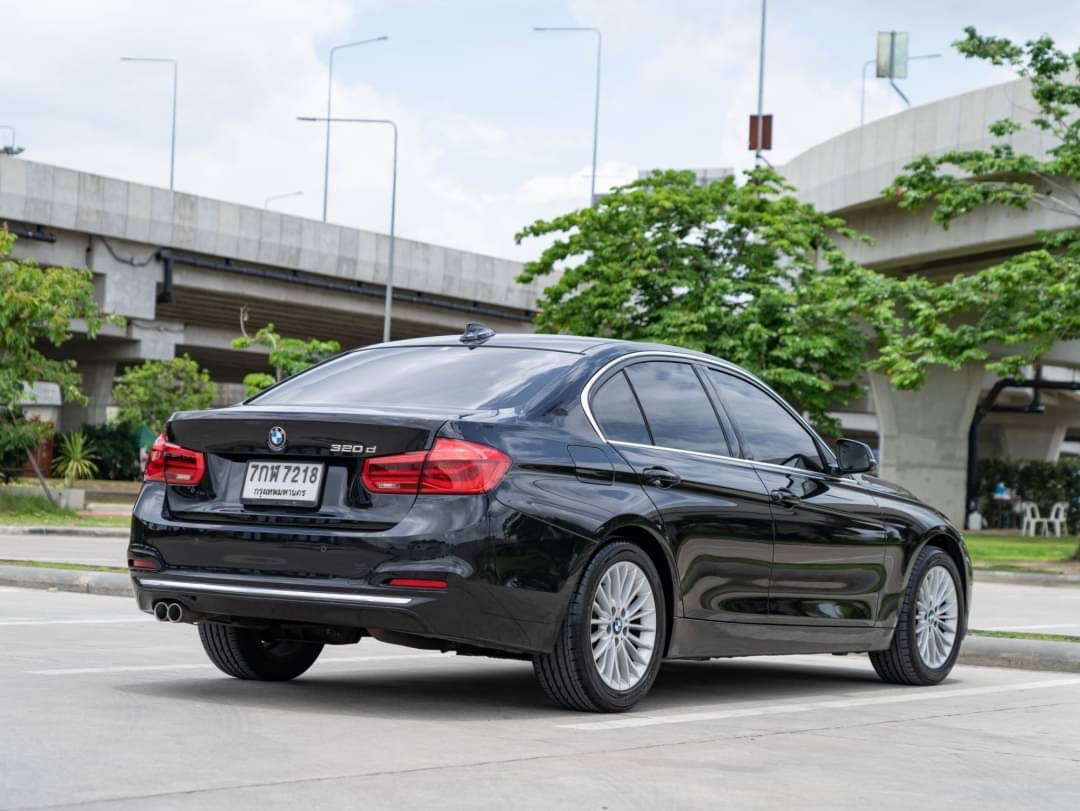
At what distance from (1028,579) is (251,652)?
1921 centimetres

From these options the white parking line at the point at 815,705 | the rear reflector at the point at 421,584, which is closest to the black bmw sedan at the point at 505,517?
the rear reflector at the point at 421,584

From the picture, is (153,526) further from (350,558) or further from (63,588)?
(63,588)

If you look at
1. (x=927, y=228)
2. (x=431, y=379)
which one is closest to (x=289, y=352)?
(x=927, y=228)

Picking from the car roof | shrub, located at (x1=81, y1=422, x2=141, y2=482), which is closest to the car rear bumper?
the car roof

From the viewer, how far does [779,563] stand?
833 centimetres

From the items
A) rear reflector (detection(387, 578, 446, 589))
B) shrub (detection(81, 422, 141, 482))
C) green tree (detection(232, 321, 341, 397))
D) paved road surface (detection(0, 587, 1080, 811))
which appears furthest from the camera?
shrub (detection(81, 422, 141, 482))

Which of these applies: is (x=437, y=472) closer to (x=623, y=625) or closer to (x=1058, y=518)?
(x=623, y=625)

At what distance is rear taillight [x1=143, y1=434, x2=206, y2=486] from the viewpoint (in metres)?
7.25

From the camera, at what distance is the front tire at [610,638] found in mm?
7094

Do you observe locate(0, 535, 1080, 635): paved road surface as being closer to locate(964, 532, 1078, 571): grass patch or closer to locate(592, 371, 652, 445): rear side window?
locate(964, 532, 1078, 571): grass patch

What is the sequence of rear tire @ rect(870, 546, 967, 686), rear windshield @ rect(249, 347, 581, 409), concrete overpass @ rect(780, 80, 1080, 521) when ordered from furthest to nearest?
concrete overpass @ rect(780, 80, 1080, 521) < rear tire @ rect(870, 546, 967, 686) < rear windshield @ rect(249, 347, 581, 409)

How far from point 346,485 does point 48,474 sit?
49.3m

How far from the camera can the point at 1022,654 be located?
36.1 feet

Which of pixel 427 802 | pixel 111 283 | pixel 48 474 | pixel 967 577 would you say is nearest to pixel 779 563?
pixel 967 577
